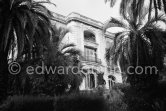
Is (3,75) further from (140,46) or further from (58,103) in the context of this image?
(140,46)

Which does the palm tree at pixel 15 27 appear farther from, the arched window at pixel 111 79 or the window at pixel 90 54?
the arched window at pixel 111 79

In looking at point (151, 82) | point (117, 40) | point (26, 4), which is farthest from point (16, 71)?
point (151, 82)

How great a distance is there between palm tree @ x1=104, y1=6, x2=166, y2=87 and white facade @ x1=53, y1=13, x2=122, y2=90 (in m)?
12.6

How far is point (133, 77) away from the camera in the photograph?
16.2 metres

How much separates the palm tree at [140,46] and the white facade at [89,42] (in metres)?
12.6

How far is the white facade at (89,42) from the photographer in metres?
30.1

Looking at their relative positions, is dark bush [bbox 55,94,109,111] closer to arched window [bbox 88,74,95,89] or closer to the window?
arched window [bbox 88,74,95,89]

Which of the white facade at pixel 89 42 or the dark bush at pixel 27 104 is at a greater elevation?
the white facade at pixel 89 42

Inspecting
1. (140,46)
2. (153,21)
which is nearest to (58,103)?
(140,46)

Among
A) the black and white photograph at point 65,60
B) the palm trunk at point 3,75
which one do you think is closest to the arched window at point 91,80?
the black and white photograph at point 65,60

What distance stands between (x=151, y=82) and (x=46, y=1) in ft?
30.7

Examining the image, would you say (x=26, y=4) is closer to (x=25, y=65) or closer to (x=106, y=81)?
(x=25, y=65)

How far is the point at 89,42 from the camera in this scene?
3247 cm

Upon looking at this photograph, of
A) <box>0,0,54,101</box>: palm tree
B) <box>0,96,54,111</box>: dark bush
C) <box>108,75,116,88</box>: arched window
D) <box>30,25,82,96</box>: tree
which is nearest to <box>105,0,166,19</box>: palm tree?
<box>0,0,54,101</box>: palm tree
